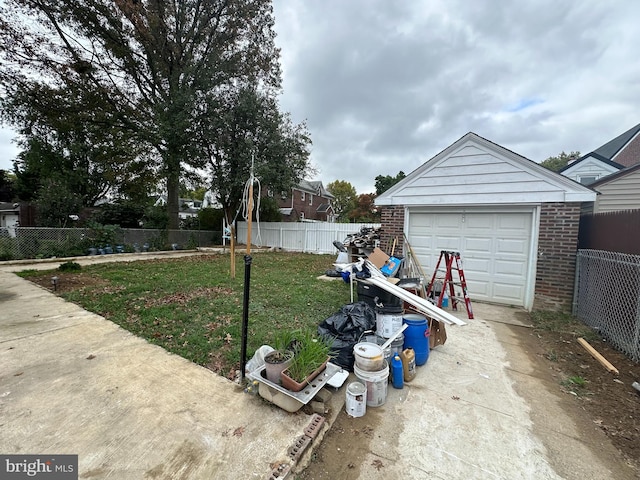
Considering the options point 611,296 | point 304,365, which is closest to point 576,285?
point 611,296

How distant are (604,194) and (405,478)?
1091 cm

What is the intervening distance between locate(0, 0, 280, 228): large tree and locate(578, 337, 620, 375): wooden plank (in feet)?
48.5

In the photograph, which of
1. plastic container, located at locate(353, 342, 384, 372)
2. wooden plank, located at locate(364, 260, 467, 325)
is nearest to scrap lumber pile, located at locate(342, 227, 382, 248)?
wooden plank, located at locate(364, 260, 467, 325)

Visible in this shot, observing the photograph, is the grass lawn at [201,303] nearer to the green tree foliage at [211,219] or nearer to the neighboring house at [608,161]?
the green tree foliage at [211,219]

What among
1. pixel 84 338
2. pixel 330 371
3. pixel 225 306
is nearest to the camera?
pixel 330 371

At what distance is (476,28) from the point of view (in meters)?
6.26

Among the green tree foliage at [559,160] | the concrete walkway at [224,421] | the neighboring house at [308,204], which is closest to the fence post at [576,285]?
the concrete walkway at [224,421]

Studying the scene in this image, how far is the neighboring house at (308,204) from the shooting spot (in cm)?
2646

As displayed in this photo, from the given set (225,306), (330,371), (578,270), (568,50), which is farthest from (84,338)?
(568,50)

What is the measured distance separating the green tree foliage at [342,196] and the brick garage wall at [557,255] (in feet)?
106

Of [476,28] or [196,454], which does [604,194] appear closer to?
[476,28]

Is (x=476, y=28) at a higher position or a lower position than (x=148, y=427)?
higher

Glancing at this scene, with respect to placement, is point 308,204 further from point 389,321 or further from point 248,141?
point 389,321

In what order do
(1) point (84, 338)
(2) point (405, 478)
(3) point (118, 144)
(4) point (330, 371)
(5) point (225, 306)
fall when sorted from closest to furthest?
(2) point (405, 478) → (4) point (330, 371) → (1) point (84, 338) → (5) point (225, 306) → (3) point (118, 144)
